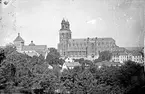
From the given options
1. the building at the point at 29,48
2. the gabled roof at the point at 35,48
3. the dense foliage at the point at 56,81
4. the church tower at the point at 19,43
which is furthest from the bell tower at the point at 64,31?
the dense foliage at the point at 56,81

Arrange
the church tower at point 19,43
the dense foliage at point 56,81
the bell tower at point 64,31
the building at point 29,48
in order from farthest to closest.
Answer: the bell tower at point 64,31, the church tower at point 19,43, the building at point 29,48, the dense foliage at point 56,81

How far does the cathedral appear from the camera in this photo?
9250cm

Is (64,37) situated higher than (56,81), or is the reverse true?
(64,37)

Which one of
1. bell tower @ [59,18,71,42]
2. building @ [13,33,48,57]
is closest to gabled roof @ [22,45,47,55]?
building @ [13,33,48,57]

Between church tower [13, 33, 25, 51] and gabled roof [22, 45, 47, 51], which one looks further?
church tower [13, 33, 25, 51]

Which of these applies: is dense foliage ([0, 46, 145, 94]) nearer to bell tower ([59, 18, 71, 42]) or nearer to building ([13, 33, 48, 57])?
building ([13, 33, 48, 57])

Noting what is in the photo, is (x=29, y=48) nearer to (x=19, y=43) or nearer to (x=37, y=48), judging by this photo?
(x=37, y=48)

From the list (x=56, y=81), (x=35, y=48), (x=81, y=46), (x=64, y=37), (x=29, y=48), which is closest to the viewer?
(x=56, y=81)

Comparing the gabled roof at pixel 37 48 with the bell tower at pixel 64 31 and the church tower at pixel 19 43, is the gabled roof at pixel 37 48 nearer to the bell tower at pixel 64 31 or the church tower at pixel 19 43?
the church tower at pixel 19 43

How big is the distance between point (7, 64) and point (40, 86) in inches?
144

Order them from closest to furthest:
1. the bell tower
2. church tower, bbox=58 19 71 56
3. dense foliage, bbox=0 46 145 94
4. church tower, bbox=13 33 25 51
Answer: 1. dense foliage, bbox=0 46 145 94
2. church tower, bbox=58 19 71 56
3. church tower, bbox=13 33 25 51
4. the bell tower

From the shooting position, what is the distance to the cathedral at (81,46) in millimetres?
92500

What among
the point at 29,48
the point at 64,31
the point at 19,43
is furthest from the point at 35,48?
the point at 64,31

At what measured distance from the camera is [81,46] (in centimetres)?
9500
